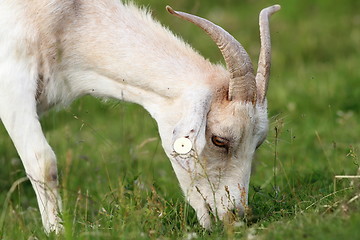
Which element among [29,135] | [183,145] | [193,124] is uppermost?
[193,124]

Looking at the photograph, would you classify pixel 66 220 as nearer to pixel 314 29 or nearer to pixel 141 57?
pixel 141 57

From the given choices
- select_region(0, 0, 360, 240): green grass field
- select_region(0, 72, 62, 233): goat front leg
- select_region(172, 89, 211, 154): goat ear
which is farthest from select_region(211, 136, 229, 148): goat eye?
select_region(0, 72, 62, 233): goat front leg

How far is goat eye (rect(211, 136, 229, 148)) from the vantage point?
5.38 metres

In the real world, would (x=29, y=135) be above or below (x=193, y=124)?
below

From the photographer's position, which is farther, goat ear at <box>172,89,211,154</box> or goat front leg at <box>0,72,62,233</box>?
goat front leg at <box>0,72,62,233</box>

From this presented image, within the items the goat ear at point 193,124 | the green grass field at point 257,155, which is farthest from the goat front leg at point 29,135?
the goat ear at point 193,124

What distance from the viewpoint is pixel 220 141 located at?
5.40 m

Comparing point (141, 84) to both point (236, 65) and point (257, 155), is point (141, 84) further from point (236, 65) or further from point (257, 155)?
point (257, 155)

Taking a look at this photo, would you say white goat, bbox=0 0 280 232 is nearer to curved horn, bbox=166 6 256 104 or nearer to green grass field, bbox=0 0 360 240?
curved horn, bbox=166 6 256 104

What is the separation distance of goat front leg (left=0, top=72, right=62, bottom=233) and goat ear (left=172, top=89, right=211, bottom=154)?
1.01m

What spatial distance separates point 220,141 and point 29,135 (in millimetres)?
1402

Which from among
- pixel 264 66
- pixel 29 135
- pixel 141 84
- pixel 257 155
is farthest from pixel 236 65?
pixel 257 155

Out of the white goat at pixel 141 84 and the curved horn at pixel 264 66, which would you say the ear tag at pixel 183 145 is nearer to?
the white goat at pixel 141 84

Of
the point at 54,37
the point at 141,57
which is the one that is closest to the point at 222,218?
the point at 141,57
